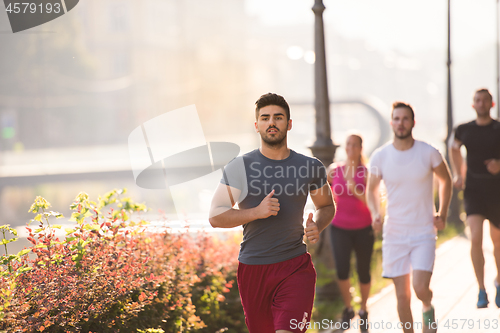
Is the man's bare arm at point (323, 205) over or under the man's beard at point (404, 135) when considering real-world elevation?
under

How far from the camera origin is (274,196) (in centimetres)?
372

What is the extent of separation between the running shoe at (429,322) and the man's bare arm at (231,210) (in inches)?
91.0

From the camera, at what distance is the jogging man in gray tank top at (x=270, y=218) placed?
368 centimetres

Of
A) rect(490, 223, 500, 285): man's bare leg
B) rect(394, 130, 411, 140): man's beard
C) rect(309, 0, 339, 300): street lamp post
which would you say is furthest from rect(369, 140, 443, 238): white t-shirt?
rect(309, 0, 339, 300): street lamp post

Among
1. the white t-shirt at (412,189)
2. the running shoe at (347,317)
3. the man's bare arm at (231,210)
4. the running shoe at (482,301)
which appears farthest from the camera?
the running shoe at (347,317)

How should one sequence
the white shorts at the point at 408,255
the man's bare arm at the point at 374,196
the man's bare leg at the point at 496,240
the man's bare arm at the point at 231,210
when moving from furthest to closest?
the man's bare leg at the point at 496,240 → the man's bare arm at the point at 374,196 → the white shorts at the point at 408,255 → the man's bare arm at the point at 231,210

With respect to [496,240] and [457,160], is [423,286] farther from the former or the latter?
[457,160]

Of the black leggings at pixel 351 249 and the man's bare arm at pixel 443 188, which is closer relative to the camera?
the man's bare arm at pixel 443 188

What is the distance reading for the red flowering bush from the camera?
3775 millimetres

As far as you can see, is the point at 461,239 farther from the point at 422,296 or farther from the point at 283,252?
the point at 283,252

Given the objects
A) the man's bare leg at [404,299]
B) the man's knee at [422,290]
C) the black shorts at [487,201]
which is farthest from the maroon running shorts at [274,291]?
the black shorts at [487,201]

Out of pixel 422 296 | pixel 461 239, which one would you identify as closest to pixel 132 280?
pixel 422 296

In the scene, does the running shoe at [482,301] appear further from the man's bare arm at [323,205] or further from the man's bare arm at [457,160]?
the man's bare arm at [323,205]

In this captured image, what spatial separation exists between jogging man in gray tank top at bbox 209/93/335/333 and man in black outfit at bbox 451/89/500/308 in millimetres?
3396
